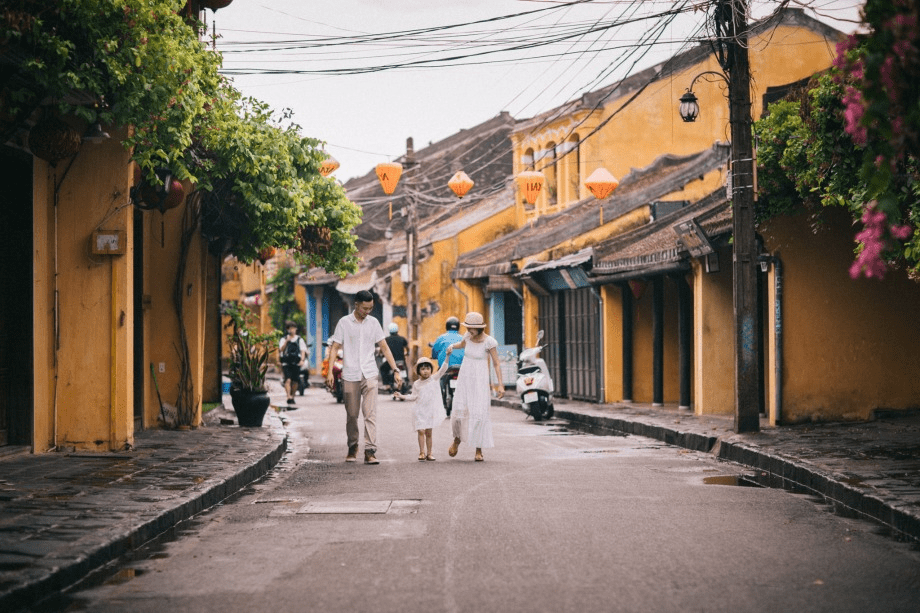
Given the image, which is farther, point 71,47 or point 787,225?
point 787,225

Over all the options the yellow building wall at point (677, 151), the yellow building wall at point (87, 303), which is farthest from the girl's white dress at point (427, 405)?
the yellow building wall at point (677, 151)

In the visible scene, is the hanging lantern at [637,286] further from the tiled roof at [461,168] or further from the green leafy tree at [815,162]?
the tiled roof at [461,168]

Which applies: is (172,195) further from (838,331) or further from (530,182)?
(530,182)

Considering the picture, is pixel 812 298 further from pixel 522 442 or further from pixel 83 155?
pixel 83 155

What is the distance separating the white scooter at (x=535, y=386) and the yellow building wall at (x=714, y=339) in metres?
2.90

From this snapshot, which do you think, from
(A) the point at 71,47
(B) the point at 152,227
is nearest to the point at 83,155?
(A) the point at 71,47

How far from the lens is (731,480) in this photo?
12430mm

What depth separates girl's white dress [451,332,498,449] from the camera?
14.7 m

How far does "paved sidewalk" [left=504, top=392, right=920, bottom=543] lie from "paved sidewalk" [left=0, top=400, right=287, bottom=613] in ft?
17.7

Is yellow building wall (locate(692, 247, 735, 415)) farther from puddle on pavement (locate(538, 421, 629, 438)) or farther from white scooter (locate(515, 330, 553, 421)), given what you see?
white scooter (locate(515, 330, 553, 421))

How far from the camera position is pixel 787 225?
17.8m

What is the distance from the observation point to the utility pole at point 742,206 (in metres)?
15.7

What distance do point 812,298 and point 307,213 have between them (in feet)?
25.5

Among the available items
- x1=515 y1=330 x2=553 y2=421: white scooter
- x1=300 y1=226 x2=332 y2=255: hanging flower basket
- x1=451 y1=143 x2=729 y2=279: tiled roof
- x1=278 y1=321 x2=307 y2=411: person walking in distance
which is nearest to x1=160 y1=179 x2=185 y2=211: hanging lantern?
x1=300 y1=226 x2=332 y2=255: hanging flower basket
